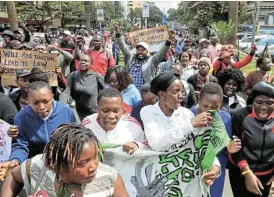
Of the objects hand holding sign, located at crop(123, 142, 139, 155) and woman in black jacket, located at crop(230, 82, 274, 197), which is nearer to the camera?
hand holding sign, located at crop(123, 142, 139, 155)

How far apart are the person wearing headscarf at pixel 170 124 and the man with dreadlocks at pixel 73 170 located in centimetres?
74

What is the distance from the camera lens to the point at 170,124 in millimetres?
2826

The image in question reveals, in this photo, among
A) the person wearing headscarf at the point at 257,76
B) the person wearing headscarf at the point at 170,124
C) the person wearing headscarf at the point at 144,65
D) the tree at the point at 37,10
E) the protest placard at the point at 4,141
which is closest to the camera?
the person wearing headscarf at the point at 170,124

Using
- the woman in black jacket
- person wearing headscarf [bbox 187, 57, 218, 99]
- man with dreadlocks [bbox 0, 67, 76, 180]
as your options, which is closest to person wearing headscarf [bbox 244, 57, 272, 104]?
person wearing headscarf [bbox 187, 57, 218, 99]

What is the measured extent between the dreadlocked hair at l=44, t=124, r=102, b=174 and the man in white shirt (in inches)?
32.3

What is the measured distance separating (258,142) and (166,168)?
0.73 meters

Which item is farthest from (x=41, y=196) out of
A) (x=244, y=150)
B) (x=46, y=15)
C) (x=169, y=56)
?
(x=46, y=15)

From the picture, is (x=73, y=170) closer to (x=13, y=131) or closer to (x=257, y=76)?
(x=13, y=131)

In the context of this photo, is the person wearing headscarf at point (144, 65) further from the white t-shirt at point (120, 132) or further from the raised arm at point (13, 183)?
the raised arm at point (13, 183)

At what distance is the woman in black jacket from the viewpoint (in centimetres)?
284

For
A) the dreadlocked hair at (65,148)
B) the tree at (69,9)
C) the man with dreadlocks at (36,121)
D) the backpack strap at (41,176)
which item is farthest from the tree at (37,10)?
the dreadlocked hair at (65,148)

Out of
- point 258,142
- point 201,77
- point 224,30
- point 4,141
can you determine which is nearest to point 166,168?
point 258,142

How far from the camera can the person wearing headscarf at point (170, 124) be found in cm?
264

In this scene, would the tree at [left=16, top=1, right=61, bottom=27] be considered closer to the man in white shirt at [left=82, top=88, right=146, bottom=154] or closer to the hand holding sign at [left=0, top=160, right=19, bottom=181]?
the man in white shirt at [left=82, top=88, right=146, bottom=154]
